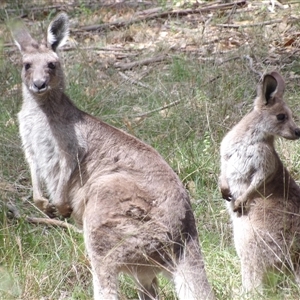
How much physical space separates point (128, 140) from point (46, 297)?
3.64 ft

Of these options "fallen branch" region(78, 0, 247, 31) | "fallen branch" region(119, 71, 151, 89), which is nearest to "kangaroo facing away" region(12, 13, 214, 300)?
"fallen branch" region(119, 71, 151, 89)

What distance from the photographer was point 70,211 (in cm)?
482

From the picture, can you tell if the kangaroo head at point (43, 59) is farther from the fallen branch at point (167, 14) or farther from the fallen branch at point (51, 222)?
the fallen branch at point (167, 14)

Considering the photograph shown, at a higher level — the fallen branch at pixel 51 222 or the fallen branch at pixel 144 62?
the fallen branch at pixel 144 62

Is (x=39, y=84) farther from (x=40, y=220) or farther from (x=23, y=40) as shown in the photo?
(x=40, y=220)

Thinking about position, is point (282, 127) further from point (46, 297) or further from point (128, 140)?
point (46, 297)

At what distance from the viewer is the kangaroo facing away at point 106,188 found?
13.6 feet

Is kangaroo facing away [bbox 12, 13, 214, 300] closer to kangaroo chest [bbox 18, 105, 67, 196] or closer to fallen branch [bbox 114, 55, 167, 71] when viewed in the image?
kangaroo chest [bbox 18, 105, 67, 196]

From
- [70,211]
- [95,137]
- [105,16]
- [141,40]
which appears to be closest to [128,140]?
[95,137]

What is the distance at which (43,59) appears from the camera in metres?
5.04

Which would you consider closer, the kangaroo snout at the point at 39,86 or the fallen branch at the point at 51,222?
the kangaroo snout at the point at 39,86

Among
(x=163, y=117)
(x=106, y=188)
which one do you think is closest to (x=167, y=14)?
(x=163, y=117)

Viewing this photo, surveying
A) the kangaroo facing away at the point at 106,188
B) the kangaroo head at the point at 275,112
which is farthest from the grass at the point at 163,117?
the kangaroo head at the point at 275,112

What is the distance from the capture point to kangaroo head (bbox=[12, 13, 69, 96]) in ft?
16.2
